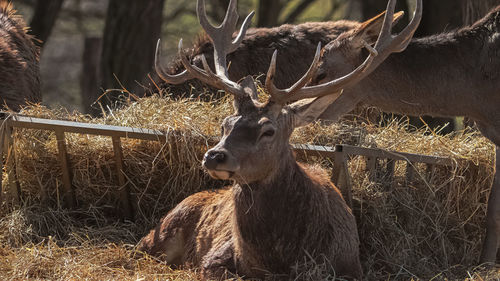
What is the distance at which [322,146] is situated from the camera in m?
6.44

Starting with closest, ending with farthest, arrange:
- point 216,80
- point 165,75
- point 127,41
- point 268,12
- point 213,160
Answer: point 213,160, point 216,80, point 165,75, point 127,41, point 268,12

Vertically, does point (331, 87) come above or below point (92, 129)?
above

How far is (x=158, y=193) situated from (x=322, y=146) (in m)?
1.42

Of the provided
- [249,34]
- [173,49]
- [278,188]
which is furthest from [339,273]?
[173,49]

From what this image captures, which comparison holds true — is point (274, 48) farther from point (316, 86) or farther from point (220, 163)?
point (220, 163)

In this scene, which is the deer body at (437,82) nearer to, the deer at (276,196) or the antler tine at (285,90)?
the deer at (276,196)

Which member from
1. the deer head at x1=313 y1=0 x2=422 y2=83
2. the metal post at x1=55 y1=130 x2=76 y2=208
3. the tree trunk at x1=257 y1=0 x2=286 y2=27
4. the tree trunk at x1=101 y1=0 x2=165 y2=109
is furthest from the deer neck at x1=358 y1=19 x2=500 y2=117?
the tree trunk at x1=257 y1=0 x2=286 y2=27

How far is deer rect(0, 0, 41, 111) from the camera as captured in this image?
852 cm

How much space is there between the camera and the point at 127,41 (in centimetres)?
1302

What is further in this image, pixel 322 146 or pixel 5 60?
pixel 5 60

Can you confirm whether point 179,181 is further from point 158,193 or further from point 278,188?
point 278,188

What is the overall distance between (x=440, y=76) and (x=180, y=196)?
8.06 feet

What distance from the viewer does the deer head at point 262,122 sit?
505 centimetres

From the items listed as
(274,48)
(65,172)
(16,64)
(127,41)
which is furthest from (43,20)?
(65,172)
